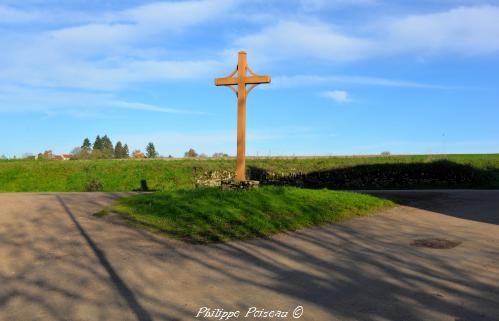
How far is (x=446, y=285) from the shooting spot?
5.58m

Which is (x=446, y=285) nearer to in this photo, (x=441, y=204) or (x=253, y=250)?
(x=253, y=250)

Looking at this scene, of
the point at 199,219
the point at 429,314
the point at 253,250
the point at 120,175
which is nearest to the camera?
the point at 429,314

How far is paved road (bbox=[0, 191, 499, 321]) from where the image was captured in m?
4.86

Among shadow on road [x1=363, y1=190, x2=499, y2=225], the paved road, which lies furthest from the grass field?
the paved road

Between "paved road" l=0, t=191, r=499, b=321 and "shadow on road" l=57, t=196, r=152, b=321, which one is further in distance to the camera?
"paved road" l=0, t=191, r=499, b=321

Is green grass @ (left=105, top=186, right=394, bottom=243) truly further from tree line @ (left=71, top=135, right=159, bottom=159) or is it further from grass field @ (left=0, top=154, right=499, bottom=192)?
tree line @ (left=71, top=135, right=159, bottom=159)

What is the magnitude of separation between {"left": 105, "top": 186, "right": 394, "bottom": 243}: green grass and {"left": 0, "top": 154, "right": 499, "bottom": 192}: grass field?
1147 cm

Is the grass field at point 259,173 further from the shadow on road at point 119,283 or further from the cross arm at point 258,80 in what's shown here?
the shadow on road at point 119,283

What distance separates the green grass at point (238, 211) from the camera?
30.6 feet

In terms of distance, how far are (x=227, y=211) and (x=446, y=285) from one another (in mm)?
5803

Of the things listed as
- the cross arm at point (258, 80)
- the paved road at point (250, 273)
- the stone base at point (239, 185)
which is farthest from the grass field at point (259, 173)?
the paved road at point (250, 273)

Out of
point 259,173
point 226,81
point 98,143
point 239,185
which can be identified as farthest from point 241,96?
point 98,143

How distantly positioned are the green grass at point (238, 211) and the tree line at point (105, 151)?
38.2 metres

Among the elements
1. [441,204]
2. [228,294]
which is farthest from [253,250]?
[441,204]
